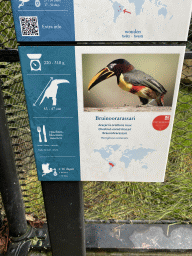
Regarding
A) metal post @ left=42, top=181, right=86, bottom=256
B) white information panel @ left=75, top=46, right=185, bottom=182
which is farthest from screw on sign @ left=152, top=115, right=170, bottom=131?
metal post @ left=42, top=181, right=86, bottom=256

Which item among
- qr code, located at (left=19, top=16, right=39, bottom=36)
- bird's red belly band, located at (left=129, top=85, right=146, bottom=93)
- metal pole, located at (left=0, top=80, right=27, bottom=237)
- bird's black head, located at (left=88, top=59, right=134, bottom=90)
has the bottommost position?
→ metal pole, located at (left=0, top=80, right=27, bottom=237)

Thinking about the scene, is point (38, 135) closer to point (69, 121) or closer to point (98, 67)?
point (69, 121)

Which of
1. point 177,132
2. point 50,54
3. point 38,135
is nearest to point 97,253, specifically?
point 38,135

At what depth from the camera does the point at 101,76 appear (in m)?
0.62

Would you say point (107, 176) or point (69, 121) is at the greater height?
point (69, 121)

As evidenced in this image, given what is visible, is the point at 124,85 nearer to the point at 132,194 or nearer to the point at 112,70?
the point at 112,70

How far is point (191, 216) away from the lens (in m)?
1.40

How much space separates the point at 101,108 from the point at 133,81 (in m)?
0.12

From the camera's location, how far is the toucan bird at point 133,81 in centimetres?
61

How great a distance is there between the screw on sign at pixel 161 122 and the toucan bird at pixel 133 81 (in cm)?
4

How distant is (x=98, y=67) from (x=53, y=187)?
0.46m

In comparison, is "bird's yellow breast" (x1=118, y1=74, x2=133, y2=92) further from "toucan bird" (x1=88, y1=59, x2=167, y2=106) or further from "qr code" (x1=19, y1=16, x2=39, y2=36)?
"qr code" (x1=19, y1=16, x2=39, y2=36)

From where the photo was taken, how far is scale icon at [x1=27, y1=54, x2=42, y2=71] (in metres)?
0.61

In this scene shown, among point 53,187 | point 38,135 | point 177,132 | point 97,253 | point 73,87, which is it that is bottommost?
point 97,253
